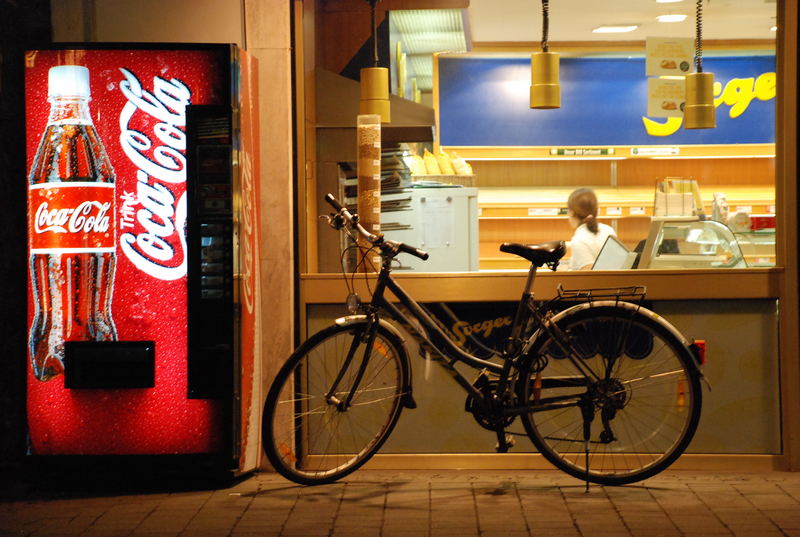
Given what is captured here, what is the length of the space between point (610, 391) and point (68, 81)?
3019mm

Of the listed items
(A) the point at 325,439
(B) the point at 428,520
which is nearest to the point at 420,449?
(A) the point at 325,439

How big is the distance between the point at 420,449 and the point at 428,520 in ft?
3.67

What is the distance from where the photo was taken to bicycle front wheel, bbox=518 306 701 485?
16.1 ft

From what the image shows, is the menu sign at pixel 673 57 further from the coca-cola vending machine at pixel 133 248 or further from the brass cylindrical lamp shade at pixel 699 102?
the coca-cola vending machine at pixel 133 248

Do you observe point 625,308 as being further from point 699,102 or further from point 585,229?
point 585,229

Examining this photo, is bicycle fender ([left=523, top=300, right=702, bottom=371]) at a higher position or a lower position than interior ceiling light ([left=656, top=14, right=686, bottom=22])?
lower

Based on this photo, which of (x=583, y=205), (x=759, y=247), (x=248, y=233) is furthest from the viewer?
(x=583, y=205)

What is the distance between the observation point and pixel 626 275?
5625 mm

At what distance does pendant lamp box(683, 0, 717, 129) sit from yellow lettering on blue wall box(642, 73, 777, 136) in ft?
0.81

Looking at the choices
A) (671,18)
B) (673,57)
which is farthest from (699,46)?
(671,18)

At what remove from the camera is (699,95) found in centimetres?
586

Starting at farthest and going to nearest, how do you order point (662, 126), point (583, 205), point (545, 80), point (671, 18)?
1. point (583, 205)
2. point (662, 126)
3. point (671, 18)
4. point (545, 80)

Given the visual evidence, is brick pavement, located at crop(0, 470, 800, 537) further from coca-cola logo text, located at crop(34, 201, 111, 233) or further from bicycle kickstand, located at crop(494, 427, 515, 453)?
coca-cola logo text, located at crop(34, 201, 111, 233)

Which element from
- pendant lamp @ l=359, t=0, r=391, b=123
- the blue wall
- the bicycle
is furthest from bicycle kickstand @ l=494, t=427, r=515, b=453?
the blue wall
